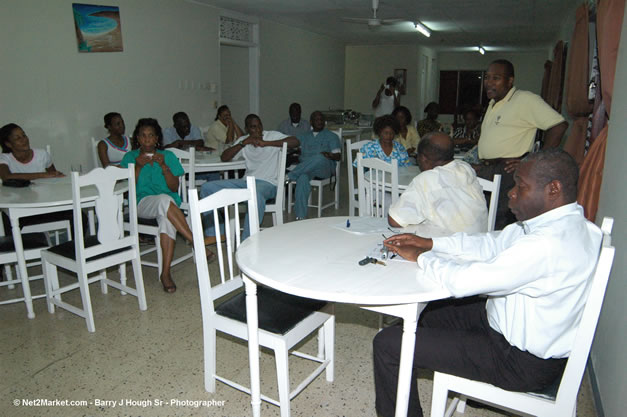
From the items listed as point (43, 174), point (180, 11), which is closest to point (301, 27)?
point (180, 11)

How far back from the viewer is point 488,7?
6.74 meters

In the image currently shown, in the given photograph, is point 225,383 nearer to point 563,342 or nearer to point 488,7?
point 563,342

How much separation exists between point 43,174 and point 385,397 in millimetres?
2995

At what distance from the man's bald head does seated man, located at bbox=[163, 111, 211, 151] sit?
3792 mm

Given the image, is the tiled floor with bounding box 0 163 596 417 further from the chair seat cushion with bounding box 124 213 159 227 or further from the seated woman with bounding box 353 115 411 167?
the seated woman with bounding box 353 115 411 167

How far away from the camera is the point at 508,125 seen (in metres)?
2.97

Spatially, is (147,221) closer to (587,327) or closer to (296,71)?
(587,327)

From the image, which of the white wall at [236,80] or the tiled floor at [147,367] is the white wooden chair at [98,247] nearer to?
the tiled floor at [147,367]

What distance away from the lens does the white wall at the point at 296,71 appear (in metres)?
8.05

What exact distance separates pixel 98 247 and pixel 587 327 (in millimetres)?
2417

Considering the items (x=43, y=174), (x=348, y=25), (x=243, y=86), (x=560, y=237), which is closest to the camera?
(x=560, y=237)

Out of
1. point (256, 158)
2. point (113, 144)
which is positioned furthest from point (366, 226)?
point (113, 144)

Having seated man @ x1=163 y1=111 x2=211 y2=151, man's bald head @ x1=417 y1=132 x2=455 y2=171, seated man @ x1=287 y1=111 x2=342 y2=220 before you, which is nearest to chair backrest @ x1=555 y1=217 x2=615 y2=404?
man's bald head @ x1=417 y1=132 x2=455 y2=171

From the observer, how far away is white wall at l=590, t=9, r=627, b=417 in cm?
177
